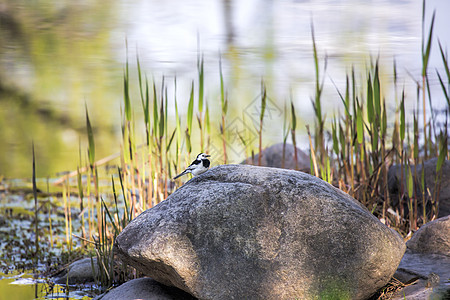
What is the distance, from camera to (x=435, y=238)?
130 inches

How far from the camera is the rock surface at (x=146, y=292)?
2961 mm

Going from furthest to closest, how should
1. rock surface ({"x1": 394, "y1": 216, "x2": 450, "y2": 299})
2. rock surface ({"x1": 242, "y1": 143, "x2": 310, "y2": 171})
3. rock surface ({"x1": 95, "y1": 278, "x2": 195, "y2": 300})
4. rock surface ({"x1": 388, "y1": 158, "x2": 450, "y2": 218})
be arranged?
rock surface ({"x1": 242, "y1": 143, "x2": 310, "y2": 171}) < rock surface ({"x1": 388, "y1": 158, "x2": 450, "y2": 218}) < rock surface ({"x1": 95, "y1": 278, "x2": 195, "y2": 300}) < rock surface ({"x1": 394, "y1": 216, "x2": 450, "y2": 299})

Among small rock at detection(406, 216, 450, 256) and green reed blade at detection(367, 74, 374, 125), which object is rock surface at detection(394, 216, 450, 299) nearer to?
small rock at detection(406, 216, 450, 256)

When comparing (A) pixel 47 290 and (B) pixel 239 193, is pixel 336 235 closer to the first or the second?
(B) pixel 239 193

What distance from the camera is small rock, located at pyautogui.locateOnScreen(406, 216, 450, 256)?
10.8ft

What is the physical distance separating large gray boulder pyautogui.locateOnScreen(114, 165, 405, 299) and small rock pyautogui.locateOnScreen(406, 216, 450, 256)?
608mm

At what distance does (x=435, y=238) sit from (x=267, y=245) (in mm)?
1256

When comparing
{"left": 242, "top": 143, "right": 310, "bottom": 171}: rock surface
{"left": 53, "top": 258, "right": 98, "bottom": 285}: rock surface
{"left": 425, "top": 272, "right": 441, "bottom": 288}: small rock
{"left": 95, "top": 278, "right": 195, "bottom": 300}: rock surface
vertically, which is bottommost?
{"left": 53, "top": 258, "right": 98, "bottom": 285}: rock surface

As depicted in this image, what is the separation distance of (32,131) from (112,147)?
145cm

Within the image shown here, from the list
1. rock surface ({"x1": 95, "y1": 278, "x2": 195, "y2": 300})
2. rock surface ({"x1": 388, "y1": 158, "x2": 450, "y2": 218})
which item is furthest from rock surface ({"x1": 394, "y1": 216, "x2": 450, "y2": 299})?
rock surface ({"x1": 95, "y1": 278, "x2": 195, "y2": 300})

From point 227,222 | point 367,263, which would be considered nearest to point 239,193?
point 227,222

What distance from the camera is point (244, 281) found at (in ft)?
8.80

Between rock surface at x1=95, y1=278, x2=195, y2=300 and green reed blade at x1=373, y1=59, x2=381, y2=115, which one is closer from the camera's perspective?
rock surface at x1=95, y1=278, x2=195, y2=300

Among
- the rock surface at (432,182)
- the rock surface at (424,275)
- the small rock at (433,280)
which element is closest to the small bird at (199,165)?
the rock surface at (424,275)
